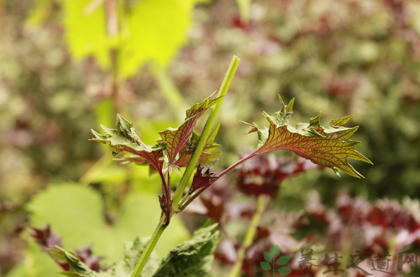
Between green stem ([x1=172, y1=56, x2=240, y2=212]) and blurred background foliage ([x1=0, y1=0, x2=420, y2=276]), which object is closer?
green stem ([x1=172, y1=56, x2=240, y2=212])

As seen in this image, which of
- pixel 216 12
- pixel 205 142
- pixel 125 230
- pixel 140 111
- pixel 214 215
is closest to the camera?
pixel 205 142

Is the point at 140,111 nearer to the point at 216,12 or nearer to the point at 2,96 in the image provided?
the point at 2,96

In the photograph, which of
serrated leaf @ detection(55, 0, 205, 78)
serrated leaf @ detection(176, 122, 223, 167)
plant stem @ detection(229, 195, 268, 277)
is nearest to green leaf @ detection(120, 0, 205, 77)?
serrated leaf @ detection(55, 0, 205, 78)

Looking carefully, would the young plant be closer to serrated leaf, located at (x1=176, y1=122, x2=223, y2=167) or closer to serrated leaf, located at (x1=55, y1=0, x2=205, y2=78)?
serrated leaf, located at (x1=176, y1=122, x2=223, y2=167)

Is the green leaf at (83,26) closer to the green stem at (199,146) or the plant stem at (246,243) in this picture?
the plant stem at (246,243)

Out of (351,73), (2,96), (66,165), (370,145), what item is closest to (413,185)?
(370,145)

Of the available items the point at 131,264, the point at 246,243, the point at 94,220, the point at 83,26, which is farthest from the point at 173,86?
the point at 131,264
